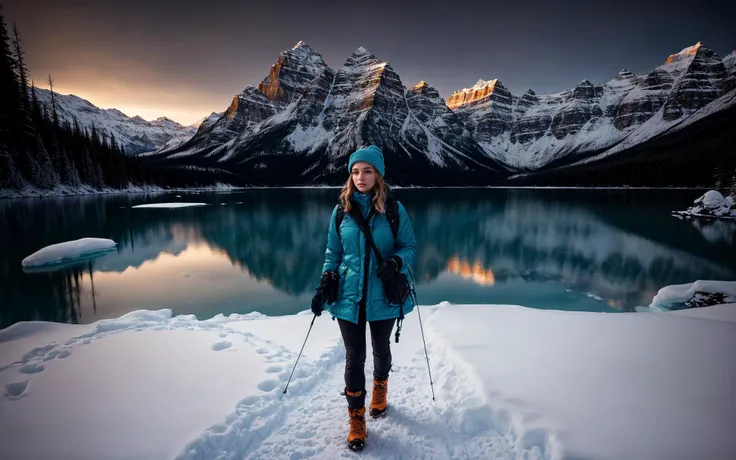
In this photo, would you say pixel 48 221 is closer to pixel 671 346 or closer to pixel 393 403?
pixel 393 403

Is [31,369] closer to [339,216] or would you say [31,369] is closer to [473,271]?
[339,216]

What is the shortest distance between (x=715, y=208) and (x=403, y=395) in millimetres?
48854

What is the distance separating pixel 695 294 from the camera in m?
9.91

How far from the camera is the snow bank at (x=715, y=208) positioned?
35.3 metres

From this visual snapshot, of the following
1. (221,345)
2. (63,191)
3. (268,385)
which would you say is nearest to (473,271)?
(221,345)

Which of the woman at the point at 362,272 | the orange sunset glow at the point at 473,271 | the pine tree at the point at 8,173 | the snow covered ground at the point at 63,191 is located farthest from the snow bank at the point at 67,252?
the snow covered ground at the point at 63,191

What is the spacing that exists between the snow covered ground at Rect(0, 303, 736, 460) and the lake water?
5.87 metres

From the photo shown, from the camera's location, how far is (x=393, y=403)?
435cm

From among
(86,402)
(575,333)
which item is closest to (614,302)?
(575,333)

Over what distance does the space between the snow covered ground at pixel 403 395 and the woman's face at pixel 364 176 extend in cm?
279

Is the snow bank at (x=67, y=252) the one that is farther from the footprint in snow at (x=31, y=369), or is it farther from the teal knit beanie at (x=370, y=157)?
Result: the teal knit beanie at (x=370, y=157)

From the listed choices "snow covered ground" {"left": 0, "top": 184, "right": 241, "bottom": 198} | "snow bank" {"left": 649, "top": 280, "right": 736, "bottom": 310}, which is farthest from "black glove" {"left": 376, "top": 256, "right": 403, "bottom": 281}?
"snow covered ground" {"left": 0, "top": 184, "right": 241, "bottom": 198}

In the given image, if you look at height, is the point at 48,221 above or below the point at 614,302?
above

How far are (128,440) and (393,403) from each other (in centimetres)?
292
